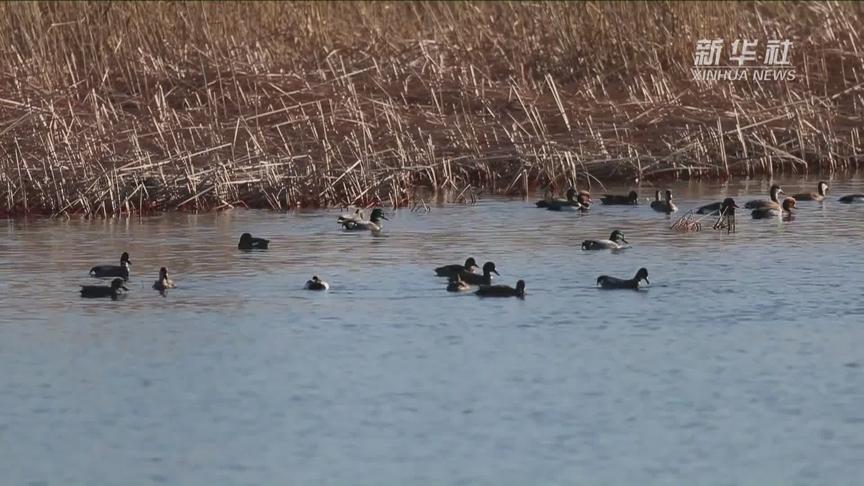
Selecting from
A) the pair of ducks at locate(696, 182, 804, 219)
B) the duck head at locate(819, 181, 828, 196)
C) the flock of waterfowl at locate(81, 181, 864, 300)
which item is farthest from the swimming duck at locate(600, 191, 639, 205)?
the duck head at locate(819, 181, 828, 196)

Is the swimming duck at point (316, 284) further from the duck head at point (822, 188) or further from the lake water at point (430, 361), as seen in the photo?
the duck head at point (822, 188)

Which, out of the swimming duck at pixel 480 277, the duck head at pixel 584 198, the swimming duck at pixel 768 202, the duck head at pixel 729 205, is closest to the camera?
the swimming duck at pixel 480 277

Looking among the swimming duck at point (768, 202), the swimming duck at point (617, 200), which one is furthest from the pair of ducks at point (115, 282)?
the swimming duck at point (768, 202)

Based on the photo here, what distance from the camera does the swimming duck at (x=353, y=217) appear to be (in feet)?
62.0

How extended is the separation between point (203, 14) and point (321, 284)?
447 inches

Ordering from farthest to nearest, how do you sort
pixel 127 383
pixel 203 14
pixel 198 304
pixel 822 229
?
pixel 203 14 < pixel 822 229 < pixel 198 304 < pixel 127 383

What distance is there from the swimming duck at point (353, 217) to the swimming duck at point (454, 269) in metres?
3.23

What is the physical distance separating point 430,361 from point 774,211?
27.7 feet

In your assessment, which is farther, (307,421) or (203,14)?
(203,14)

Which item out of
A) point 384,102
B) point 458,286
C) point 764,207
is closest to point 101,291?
point 458,286

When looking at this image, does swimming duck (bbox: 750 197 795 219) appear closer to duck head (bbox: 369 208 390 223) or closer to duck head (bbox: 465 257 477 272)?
duck head (bbox: 369 208 390 223)

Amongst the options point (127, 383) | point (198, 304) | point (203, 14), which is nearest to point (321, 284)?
point (198, 304)

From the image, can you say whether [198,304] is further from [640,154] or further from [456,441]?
[640,154]

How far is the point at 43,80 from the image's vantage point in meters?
22.7
